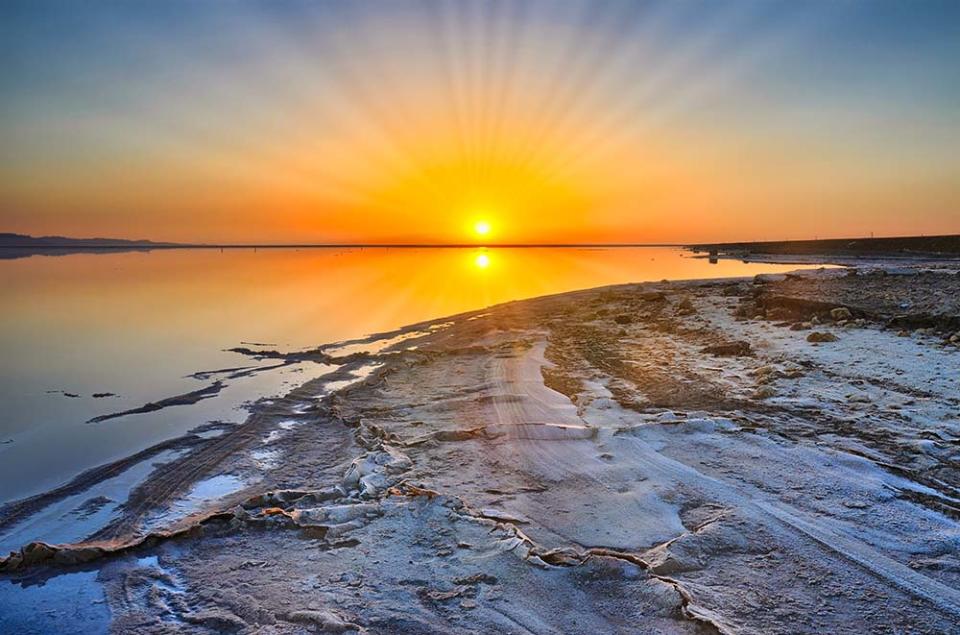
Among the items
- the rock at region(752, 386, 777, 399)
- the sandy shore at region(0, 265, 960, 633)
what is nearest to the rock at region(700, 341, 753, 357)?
the sandy shore at region(0, 265, 960, 633)

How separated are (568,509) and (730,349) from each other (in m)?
6.44

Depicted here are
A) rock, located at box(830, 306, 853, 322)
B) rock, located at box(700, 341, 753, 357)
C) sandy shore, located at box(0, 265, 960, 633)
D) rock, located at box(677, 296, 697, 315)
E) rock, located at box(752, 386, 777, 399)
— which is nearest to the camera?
sandy shore, located at box(0, 265, 960, 633)

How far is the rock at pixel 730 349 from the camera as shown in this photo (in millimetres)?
9133

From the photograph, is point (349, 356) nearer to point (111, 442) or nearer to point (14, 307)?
point (111, 442)

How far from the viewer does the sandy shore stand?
3.05 metres

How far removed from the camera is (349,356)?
11.1m

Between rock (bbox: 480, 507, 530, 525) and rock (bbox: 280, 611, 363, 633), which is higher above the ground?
rock (bbox: 480, 507, 530, 525)

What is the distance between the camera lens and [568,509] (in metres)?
4.20

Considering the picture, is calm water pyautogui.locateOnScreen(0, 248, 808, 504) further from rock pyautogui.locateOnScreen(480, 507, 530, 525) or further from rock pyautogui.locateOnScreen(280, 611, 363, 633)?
rock pyautogui.locateOnScreen(480, 507, 530, 525)

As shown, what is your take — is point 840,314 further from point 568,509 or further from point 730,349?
point 568,509

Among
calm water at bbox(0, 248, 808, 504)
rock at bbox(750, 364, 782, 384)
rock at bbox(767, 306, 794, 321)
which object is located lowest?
calm water at bbox(0, 248, 808, 504)

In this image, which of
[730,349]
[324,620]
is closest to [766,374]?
[730,349]

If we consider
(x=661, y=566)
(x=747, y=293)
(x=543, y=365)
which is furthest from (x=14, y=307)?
(x=747, y=293)

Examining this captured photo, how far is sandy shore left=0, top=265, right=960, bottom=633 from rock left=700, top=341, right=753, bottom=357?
0.58 m
